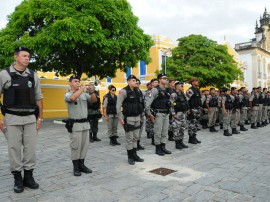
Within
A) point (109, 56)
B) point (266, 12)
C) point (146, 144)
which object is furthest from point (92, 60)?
point (266, 12)

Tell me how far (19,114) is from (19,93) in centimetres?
32

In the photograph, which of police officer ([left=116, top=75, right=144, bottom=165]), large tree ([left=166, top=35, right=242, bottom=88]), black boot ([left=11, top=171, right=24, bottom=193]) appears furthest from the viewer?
large tree ([left=166, top=35, right=242, bottom=88])

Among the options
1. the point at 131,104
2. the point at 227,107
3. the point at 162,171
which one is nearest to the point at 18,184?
the point at 162,171

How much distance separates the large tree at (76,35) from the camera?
10984 millimetres

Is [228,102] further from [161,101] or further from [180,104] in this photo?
[161,101]

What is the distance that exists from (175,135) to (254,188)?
3.25m

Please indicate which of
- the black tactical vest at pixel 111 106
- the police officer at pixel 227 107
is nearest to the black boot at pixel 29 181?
the black tactical vest at pixel 111 106

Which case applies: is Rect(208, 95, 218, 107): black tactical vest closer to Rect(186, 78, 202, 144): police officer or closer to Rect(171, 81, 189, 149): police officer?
Rect(186, 78, 202, 144): police officer

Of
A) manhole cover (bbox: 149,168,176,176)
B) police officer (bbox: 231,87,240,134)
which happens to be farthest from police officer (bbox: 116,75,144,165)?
police officer (bbox: 231,87,240,134)

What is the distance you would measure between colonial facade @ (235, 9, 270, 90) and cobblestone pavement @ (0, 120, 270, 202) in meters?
43.6

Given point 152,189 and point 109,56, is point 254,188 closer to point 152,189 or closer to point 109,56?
point 152,189

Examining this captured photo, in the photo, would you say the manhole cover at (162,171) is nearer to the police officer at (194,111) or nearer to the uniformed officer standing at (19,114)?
the uniformed officer standing at (19,114)

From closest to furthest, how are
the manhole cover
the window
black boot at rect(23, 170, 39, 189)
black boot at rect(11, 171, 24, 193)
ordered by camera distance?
black boot at rect(11, 171, 24, 193) → black boot at rect(23, 170, 39, 189) → the manhole cover → the window

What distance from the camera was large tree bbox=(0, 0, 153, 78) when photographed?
11.0 m
